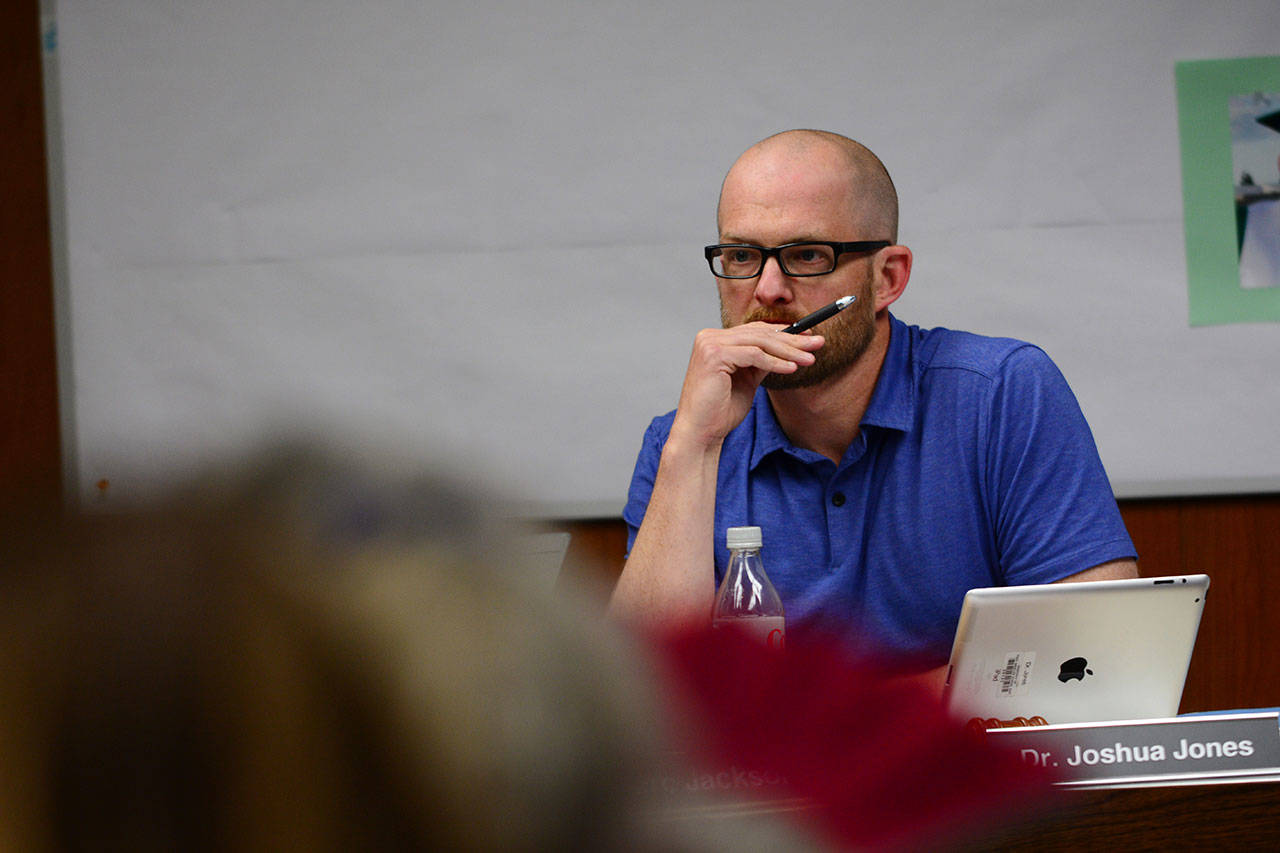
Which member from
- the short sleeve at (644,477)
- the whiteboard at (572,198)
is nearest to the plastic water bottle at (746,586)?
the short sleeve at (644,477)

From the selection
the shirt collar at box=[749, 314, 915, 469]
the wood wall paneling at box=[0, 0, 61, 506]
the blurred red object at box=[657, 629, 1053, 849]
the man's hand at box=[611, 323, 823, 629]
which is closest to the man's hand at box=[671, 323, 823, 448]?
the man's hand at box=[611, 323, 823, 629]

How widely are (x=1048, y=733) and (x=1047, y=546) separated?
0.63 meters

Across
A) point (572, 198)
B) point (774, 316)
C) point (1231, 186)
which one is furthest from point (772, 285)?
point (1231, 186)

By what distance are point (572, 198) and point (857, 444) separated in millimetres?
1089

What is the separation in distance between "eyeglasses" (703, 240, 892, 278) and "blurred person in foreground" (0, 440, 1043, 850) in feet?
4.29

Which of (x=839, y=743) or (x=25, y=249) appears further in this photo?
(x=25, y=249)

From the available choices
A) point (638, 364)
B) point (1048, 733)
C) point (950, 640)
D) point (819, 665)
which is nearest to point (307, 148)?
point (638, 364)

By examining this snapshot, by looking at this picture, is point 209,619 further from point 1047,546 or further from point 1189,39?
point 1189,39

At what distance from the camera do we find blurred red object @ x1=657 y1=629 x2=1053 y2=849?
0.22m

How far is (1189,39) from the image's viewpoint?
216 centimetres

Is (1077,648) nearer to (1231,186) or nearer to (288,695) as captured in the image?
(288,695)

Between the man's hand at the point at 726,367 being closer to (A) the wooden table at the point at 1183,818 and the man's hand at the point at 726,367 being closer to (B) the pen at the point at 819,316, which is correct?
(B) the pen at the point at 819,316

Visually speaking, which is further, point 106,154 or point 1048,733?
point 106,154

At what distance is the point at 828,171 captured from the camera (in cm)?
150
